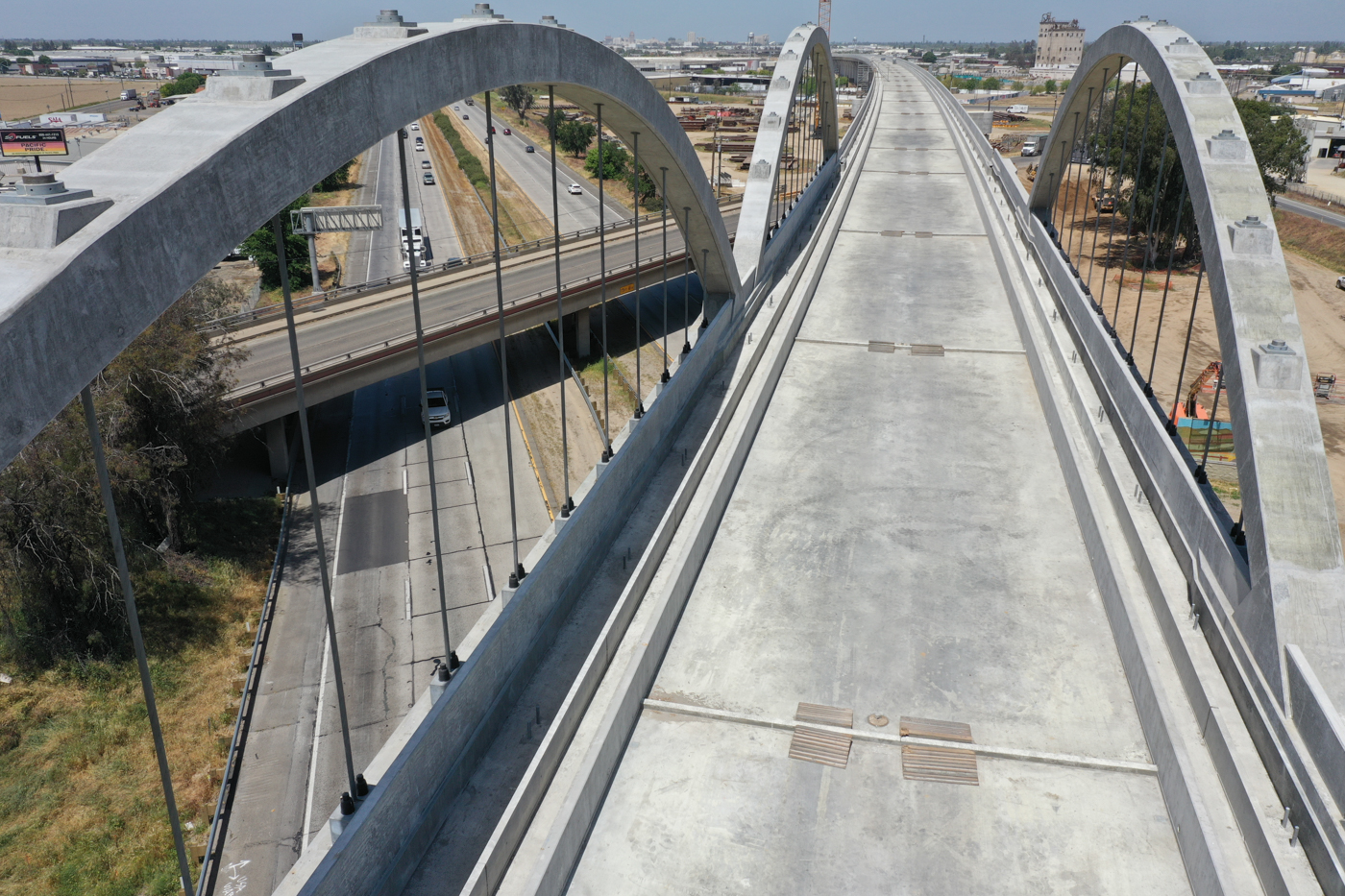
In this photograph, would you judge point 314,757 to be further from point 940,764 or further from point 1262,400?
point 1262,400

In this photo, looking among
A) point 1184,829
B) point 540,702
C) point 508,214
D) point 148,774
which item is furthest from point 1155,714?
point 508,214

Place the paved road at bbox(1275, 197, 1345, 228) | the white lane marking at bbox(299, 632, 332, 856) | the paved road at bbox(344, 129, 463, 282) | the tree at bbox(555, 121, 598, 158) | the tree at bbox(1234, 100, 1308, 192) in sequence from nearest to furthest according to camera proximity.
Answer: the white lane marking at bbox(299, 632, 332, 856), the tree at bbox(1234, 100, 1308, 192), the paved road at bbox(344, 129, 463, 282), the paved road at bbox(1275, 197, 1345, 228), the tree at bbox(555, 121, 598, 158)

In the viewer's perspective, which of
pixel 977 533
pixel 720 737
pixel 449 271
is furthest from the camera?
pixel 449 271

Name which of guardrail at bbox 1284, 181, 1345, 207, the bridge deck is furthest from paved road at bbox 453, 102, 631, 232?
guardrail at bbox 1284, 181, 1345, 207

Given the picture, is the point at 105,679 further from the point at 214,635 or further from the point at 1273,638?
the point at 1273,638

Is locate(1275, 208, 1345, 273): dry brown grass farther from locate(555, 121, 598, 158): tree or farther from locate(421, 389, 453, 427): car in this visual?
locate(555, 121, 598, 158): tree

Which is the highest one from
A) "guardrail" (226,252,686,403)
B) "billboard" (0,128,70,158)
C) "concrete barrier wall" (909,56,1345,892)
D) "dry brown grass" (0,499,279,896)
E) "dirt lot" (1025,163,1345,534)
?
"billboard" (0,128,70,158)

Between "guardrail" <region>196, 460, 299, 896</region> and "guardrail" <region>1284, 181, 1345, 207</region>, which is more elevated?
"guardrail" <region>1284, 181, 1345, 207</region>
